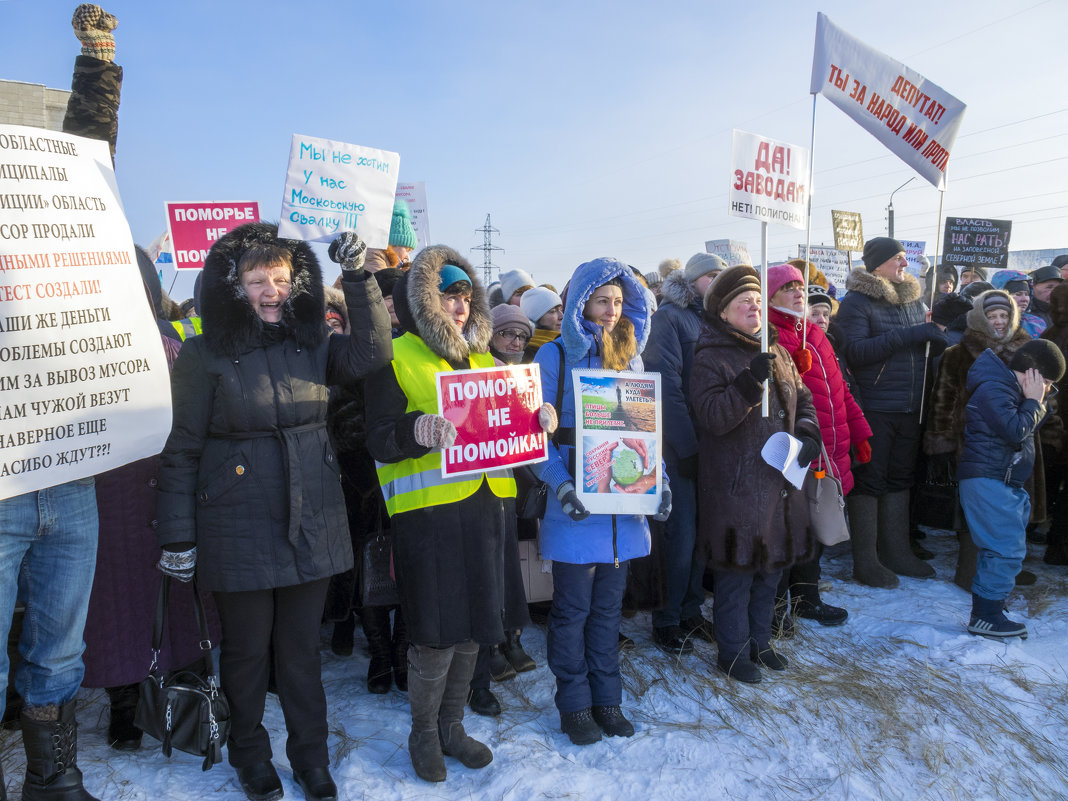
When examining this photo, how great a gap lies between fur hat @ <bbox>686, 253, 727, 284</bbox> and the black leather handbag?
3.70 meters

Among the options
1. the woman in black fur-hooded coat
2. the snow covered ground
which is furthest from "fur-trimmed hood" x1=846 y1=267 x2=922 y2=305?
the woman in black fur-hooded coat

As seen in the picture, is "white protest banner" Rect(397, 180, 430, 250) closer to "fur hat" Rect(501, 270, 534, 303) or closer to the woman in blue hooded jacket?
"fur hat" Rect(501, 270, 534, 303)

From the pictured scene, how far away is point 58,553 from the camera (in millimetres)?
2719

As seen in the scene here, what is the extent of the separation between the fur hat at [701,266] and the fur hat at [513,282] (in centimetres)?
179

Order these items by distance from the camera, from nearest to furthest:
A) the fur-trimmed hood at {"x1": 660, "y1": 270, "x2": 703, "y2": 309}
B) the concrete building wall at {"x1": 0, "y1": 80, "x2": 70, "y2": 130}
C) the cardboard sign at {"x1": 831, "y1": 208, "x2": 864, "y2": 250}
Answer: the fur-trimmed hood at {"x1": 660, "y1": 270, "x2": 703, "y2": 309} → the cardboard sign at {"x1": 831, "y1": 208, "x2": 864, "y2": 250} → the concrete building wall at {"x1": 0, "y1": 80, "x2": 70, "y2": 130}

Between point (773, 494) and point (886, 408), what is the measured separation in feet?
7.64

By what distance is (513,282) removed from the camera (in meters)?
6.80

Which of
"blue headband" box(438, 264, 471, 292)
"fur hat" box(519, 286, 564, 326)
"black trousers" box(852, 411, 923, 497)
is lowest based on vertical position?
"black trousers" box(852, 411, 923, 497)

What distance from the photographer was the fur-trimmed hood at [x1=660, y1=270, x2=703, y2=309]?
16.3ft

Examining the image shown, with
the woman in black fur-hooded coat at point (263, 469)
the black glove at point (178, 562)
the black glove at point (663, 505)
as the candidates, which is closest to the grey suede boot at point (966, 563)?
the black glove at point (663, 505)

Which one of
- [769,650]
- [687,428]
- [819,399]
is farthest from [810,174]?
[769,650]

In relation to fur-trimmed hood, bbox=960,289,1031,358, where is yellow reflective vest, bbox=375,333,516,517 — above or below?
below

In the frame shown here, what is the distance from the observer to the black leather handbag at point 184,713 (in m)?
2.92

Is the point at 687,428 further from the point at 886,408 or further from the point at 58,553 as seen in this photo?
the point at 58,553
